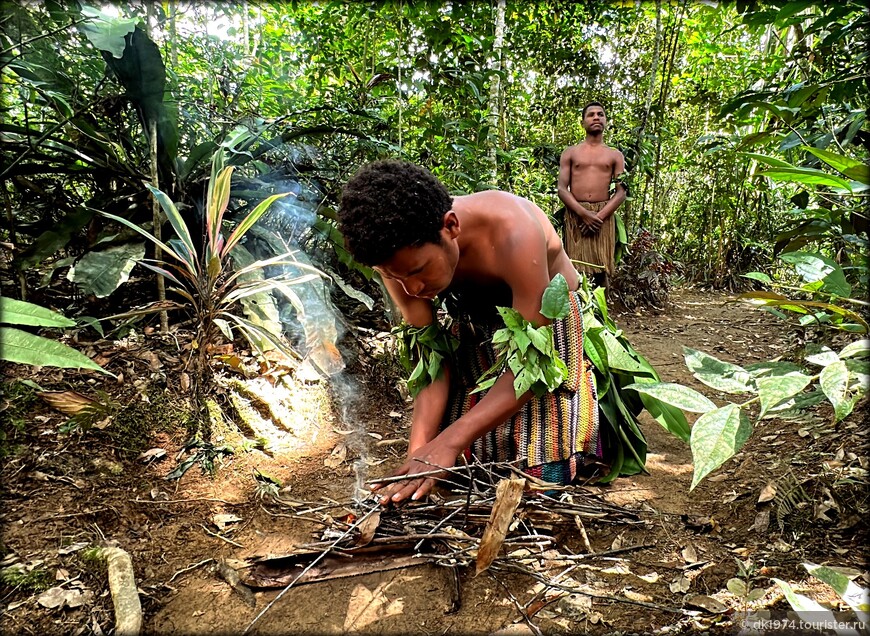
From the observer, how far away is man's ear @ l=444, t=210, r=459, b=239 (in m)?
1.51

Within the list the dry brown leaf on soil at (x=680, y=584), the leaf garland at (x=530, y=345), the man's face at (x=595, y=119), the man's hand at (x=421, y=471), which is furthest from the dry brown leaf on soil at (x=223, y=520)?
the man's face at (x=595, y=119)

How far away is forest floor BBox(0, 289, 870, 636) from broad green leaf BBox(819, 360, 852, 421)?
1.85ft

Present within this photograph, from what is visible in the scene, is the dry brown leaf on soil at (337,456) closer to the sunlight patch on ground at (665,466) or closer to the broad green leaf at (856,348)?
the sunlight patch on ground at (665,466)

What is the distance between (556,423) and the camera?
181 cm

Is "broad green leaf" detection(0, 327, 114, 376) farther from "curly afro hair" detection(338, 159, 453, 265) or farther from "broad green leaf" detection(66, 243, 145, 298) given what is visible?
"broad green leaf" detection(66, 243, 145, 298)

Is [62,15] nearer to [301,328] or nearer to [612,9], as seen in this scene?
[301,328]

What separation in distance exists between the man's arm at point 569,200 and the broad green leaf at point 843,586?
3860 mm

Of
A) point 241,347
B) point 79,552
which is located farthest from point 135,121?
point 79,552

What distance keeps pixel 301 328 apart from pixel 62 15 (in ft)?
5.41

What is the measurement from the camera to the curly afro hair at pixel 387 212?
135 centimetres

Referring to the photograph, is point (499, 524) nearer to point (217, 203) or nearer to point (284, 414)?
point (284, 414)

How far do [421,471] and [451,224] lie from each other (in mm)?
742

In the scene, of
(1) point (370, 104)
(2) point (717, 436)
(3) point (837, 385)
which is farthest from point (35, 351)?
(1) point (370, 104)

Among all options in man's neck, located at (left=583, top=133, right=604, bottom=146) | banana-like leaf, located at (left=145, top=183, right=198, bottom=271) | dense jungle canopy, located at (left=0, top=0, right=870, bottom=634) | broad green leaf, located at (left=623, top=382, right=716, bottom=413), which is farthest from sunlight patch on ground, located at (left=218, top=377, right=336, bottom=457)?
man's neck, located at (left=583, top=133, right=604, bottom=146)
